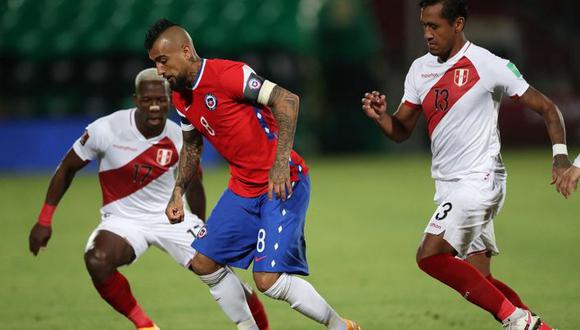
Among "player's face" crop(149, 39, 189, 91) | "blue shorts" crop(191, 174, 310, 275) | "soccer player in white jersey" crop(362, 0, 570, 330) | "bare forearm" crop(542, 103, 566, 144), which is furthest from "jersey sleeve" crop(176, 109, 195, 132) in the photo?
"bare forearm" crop(542, 103, 566, 144)

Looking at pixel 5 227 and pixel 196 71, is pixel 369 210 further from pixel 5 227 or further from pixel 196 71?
pixel 196 71

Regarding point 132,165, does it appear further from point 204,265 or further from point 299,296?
point 299,296

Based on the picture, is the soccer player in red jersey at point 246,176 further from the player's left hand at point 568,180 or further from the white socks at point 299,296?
the player's left hand at point 568,180

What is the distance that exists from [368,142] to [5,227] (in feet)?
39.6

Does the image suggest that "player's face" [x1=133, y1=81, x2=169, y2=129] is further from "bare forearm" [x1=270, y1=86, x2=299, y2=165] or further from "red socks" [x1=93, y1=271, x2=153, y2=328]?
"bare forearm" [x1=270, y1=86, x2=299, y2=165]

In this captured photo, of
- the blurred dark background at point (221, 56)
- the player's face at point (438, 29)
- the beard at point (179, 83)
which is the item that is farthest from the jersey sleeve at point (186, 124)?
the blurred dark background at point (221, 56)

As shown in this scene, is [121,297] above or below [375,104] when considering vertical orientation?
below

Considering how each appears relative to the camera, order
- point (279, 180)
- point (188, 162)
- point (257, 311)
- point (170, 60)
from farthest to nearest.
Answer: point (257, 311)
point (188, 162)
point (170, 60)
point (279, 180)

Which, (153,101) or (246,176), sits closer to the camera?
(246,176)

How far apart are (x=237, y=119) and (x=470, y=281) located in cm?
169

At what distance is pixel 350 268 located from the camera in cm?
921

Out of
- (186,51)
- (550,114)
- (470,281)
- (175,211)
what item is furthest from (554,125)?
(175,211)

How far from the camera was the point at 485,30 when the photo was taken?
27.1 m

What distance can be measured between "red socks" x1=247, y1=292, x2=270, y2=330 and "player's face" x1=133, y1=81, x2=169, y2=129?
5.01ft
